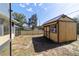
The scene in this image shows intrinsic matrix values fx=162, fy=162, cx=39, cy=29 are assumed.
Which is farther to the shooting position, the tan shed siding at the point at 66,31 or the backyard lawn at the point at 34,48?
the tan shed siding at the point at 66,31

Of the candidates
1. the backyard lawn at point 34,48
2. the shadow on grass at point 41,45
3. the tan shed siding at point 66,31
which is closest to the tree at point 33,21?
the backyard lawn at point 34,48

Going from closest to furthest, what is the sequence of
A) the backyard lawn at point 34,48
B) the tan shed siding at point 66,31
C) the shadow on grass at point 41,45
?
1. the backyard lawn at point 34,48
2. the shadow on grass at point 41,45
3. the tan shed siding at point 66,31

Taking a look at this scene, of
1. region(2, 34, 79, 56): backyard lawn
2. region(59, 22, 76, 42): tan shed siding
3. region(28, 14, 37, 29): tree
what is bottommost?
region(2, 34, 79, 56): backyard lawn

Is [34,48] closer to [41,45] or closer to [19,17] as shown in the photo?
[41,45]

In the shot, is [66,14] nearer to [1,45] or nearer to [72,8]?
[72,8]

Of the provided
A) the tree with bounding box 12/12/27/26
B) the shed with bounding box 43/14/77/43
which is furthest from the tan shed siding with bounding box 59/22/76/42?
the tree with bounding box 12/12/27/26

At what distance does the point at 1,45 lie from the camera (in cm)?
524

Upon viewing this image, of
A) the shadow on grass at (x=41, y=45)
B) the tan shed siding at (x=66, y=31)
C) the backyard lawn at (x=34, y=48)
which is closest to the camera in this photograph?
the backyard lawn at (x=34, y=48)

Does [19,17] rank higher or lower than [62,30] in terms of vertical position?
higher

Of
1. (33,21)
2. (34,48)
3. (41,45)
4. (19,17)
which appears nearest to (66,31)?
(41,45)

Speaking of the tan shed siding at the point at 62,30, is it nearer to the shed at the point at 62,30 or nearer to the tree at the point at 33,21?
the shed at the point at 62,30

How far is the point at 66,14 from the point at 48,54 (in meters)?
1.46

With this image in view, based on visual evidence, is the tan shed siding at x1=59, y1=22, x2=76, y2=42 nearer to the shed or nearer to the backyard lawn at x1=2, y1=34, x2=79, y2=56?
the shed

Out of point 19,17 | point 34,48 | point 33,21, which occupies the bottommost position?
point 34,48
